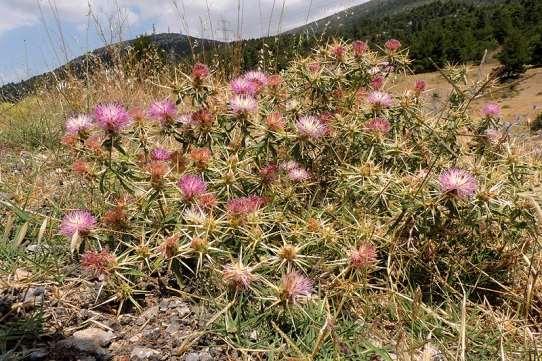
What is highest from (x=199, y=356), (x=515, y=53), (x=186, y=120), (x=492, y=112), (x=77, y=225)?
(x=186, y=120)

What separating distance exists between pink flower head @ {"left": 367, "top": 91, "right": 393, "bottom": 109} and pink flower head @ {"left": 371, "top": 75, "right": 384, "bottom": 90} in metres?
0.33

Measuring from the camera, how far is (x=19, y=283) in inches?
80.5

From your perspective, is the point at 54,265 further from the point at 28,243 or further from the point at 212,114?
the point at 212,114

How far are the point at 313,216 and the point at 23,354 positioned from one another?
1315mm

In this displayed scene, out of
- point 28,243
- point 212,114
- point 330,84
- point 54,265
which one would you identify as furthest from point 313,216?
point 28,243

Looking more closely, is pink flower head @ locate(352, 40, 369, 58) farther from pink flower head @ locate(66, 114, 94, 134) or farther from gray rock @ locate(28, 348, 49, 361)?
gray rock @ locate(28, 348, 49, 361)

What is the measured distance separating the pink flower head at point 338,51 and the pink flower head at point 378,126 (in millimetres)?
573

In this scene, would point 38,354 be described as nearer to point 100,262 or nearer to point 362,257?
point 100,262

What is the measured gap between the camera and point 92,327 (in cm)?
188

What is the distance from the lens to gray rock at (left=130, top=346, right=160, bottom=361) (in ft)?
5.57

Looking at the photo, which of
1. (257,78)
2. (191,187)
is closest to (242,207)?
(191,187)

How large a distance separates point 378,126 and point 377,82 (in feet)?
1.95

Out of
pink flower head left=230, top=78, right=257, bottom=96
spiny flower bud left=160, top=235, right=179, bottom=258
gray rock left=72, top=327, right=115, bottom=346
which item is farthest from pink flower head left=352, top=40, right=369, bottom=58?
gray rock left=72, top=327, right=115, bottom=346

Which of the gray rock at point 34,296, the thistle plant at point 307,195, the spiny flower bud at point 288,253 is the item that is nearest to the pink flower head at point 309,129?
the thistle plant at point 307,195
